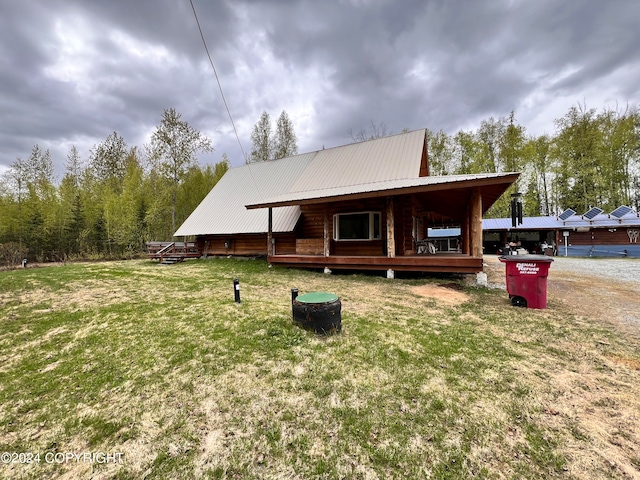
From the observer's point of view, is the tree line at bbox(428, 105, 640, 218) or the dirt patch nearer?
the dirt patch

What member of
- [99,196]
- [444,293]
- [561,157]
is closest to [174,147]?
[99,196]

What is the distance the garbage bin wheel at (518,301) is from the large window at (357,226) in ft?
16.7

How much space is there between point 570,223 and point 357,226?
20.1m

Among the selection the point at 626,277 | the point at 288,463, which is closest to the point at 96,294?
the point at 288,463

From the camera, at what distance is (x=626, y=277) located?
8969mm

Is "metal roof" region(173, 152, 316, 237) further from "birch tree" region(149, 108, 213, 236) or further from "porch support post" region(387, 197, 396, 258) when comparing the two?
"birch tree" region(149, 108, 213, 236)

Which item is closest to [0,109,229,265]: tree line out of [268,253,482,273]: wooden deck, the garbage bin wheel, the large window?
[268,253,482,273]: wooden deck

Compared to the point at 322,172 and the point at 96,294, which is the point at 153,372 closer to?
the point at 96,294

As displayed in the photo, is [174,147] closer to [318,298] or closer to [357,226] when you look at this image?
[357,226]

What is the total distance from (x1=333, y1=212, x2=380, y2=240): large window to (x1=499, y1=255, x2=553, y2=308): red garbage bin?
504cm

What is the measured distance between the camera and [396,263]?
8375mm

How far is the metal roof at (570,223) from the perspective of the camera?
18.5 m

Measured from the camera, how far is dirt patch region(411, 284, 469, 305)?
5.93 metres

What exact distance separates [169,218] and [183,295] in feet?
63.1
